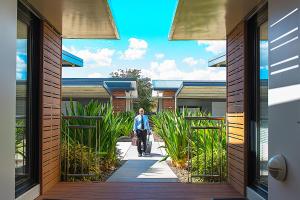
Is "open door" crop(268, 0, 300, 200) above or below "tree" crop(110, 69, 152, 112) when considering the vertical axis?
below

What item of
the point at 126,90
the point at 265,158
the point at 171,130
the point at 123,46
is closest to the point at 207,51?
the point at 123,46

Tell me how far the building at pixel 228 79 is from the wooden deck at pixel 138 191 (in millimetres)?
88

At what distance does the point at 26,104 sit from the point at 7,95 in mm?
1527

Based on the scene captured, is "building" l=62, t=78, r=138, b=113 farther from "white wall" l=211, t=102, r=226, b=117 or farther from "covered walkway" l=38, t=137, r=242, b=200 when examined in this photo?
"covered walkway" l=38, t=137, r=242, b=200

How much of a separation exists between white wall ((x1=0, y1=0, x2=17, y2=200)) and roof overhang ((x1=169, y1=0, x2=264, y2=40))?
1.96 meters

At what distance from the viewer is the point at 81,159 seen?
6695 mm

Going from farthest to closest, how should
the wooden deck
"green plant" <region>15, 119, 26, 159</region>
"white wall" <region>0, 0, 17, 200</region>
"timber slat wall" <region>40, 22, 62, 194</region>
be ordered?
Result: "timber slat wall" <region>40, 22, 62, 194</region> < the wooden deck < "green plant" <region>15, 119, 26, 159</region> < "white wall" <region>0, 0, 17, 200</region>

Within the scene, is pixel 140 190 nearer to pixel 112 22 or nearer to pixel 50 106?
pixel 50 106

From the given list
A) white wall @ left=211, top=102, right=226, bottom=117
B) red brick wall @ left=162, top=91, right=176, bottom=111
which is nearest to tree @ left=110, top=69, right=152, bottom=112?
red brick wall @ left=162, top=91, right=176, bottom=111

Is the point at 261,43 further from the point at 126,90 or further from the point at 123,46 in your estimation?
the point at 123,46

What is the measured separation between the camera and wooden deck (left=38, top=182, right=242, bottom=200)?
5.15 metres

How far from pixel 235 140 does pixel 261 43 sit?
62.0 inches

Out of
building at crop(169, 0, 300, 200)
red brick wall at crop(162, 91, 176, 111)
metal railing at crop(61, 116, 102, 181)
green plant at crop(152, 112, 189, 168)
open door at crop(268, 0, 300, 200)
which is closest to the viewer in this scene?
open door at crop(268, 0, 300, 200)

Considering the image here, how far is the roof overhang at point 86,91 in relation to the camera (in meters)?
17.4
